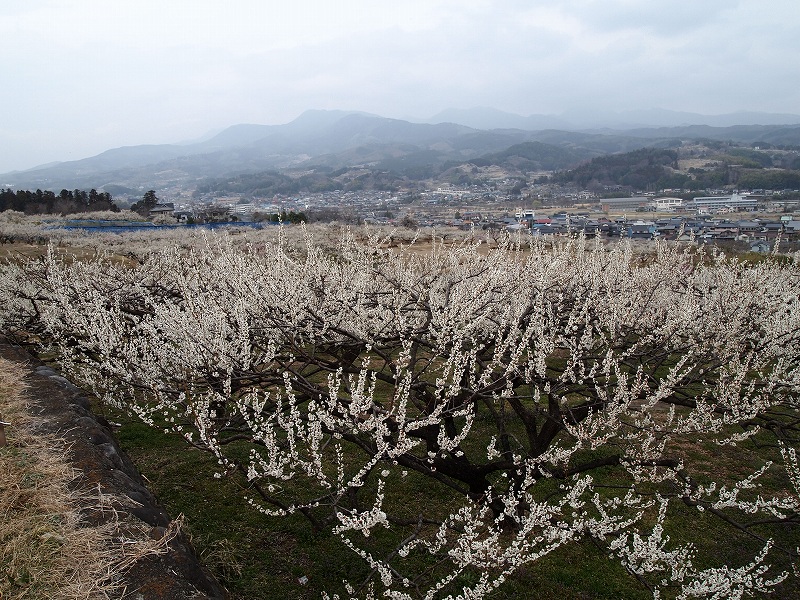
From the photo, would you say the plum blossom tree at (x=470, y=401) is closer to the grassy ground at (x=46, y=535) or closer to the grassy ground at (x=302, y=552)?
the grassy ground at (x=302, y=552)

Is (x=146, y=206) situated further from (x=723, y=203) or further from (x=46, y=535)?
(x=723, y=203)

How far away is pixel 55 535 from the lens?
3342mm

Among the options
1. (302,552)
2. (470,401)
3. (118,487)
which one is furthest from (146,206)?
(470,401)

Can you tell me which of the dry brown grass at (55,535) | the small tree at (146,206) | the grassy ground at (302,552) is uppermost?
the small tree at (146,206)

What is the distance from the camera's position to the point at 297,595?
5285 millimetres

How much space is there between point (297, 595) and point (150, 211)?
5700 centimetres

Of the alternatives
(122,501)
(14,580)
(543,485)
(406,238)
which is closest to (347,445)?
(543,485)

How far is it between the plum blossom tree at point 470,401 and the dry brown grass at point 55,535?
0.87m

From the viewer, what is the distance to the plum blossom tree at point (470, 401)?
4.71 meters

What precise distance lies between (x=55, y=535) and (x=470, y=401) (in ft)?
14.9

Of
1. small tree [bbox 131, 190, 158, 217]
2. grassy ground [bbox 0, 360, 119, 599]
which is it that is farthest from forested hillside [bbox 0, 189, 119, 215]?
grassy ground [bbox 0, 360, 119, 599]

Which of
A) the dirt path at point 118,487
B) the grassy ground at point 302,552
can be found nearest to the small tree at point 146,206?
the dirt path at point 118,487

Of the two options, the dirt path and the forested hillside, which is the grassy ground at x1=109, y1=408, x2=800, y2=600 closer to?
the dirt path

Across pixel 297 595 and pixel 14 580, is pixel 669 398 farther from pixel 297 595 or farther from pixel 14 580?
pixel 14 580
